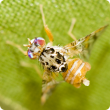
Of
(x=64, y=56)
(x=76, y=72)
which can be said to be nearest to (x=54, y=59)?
(x=64, y=56)

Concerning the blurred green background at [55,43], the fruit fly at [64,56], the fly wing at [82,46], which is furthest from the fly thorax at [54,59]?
the blurred green background at [55,43]

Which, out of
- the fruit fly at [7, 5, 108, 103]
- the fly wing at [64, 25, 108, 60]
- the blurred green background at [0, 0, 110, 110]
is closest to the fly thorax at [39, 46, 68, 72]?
the fruit fly at [7, 5, 108, 103]

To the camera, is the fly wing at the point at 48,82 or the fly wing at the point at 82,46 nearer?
the fly wing at the point at 82,46

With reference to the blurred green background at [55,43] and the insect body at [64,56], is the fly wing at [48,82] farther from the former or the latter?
the blurred green background at [55,43]

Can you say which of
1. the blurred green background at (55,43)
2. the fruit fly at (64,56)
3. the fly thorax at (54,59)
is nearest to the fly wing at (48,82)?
the fruit fly at (64,56)

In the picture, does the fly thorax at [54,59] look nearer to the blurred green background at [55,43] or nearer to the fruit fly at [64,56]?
the fruit fly at [64,56]

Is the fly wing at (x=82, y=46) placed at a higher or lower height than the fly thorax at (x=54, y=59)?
higher

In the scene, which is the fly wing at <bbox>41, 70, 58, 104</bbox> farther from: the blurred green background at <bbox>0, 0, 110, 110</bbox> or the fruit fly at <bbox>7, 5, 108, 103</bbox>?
the blurred green background at <bbox>0, 0, 110, 110</bbox>
